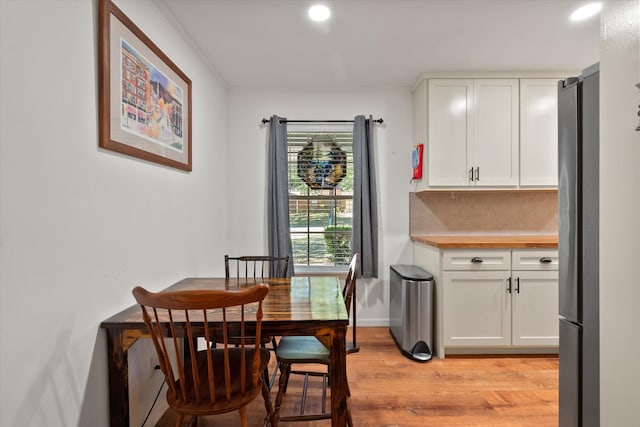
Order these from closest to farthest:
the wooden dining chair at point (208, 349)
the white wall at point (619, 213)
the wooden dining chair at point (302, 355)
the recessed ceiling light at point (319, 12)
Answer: the white wall at point (619, 213) → the wooden dining chair at point (208, 349) → the wooden dining chair at point (302, 355) → the recessed ceiling light at point (319, 12)

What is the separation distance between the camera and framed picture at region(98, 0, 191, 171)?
58.7 inches

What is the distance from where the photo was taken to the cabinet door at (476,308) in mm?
2793

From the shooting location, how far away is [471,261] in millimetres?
2795

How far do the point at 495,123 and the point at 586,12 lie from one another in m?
1.04

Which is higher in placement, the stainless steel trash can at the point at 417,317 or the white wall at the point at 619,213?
the white wall at the point at 619,213

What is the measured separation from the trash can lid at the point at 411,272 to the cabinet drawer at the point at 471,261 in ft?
0.63

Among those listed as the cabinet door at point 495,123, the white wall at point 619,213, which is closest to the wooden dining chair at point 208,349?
the white wall at point 619,213

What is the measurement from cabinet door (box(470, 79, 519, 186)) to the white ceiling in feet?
0.59

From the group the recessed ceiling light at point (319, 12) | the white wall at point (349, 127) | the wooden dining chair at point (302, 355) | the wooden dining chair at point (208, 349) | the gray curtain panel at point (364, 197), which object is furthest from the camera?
the white wall at point (349, 127)

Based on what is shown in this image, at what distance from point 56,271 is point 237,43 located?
208 cm

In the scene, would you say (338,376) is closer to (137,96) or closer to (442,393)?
(442,393)

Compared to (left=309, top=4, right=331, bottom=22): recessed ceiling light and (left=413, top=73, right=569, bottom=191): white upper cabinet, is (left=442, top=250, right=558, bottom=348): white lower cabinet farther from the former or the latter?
(left=309, top=4, right=331, bottom=22): recessed ceiling light

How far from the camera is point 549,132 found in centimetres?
310

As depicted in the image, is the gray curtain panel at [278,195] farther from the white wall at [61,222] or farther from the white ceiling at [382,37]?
the white wall at [61,222]
